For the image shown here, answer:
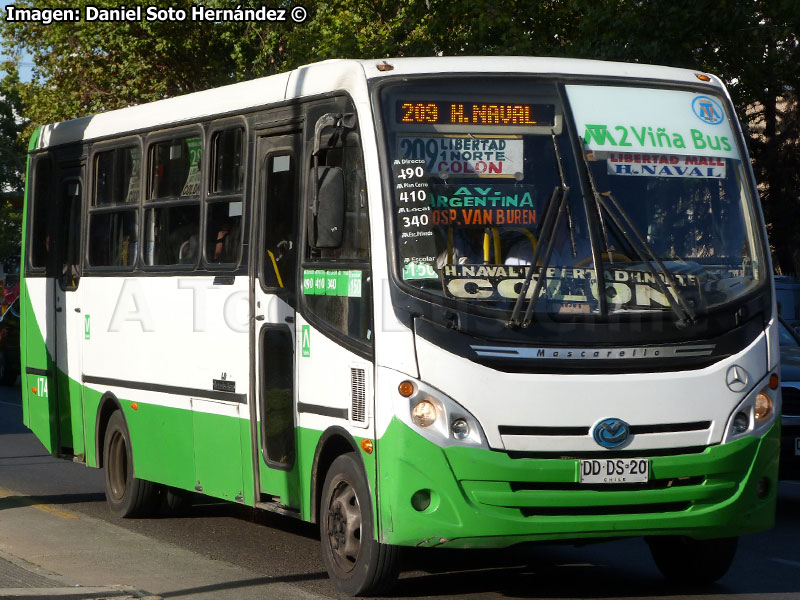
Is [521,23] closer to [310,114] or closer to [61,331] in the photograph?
[61,331]

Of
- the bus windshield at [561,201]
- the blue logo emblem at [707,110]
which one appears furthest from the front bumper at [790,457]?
the blue logo emblem at [707,110]

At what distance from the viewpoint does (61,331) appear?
12.0m

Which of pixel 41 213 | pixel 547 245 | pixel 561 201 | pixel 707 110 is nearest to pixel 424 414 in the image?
pixel 547 245

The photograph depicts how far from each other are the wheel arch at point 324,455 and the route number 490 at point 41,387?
191 inches

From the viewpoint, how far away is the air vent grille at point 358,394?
295 inches

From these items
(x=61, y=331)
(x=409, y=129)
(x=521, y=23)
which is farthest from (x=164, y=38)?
(x=409, y=129)

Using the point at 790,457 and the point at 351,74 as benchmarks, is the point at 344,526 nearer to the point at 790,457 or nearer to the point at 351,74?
the point at 351,74

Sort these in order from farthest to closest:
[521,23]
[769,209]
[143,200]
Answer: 1. [769,209]
2. [521,23]
3. [143,200]

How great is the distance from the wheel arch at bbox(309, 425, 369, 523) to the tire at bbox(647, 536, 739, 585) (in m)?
1.86

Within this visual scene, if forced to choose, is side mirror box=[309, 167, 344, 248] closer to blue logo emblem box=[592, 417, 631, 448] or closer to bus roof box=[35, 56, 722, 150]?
bus roof box=[35, 56, 722, 150]

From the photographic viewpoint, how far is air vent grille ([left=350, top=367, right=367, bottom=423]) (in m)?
7.50

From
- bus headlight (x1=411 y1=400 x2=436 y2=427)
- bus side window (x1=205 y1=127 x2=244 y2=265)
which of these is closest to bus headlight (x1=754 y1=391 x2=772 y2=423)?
bus headlight (x1=411 y1=400 x2=436 y2=427)

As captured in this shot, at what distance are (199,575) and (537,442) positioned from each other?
93.8 inches

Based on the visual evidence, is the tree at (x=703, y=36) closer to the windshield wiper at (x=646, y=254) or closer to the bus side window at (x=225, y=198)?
the bus side window at (x=225, y=198)
